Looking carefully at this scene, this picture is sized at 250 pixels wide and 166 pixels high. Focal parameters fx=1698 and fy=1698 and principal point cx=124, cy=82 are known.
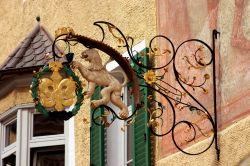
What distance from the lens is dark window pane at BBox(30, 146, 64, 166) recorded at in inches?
797

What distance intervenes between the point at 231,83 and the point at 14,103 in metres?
5.12

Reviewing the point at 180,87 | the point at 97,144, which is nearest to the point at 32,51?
the point at 97,144

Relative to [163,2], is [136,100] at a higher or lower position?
lower

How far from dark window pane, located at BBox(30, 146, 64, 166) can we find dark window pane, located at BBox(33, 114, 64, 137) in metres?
0.20

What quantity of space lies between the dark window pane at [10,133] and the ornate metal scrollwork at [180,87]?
3.72 m

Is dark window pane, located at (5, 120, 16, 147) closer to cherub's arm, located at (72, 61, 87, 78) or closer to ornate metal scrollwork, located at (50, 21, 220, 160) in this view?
ornate metal scrollwork, located at (50, 21, 220, 160)

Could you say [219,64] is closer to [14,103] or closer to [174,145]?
[174,145]

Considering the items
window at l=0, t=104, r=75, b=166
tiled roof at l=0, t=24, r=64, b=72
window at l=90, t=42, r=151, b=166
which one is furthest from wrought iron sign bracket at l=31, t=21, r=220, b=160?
tiled roof at l=0, t=24, r=64, b=72

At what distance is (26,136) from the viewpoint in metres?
20.3

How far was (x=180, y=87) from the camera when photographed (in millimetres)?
16953

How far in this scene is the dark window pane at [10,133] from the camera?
20.8 m

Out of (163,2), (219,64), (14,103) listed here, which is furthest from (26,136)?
(219,64)

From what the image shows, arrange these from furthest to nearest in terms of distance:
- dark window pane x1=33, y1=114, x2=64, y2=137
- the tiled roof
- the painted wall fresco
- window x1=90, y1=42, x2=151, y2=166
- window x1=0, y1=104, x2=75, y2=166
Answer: the tiled roof
dark window pane x1=33, y1=114, x2=64, y2=137
window x1=0, y1=104, x2=75, y2=166
window x1=90, y1=42, x2=151, y2=166
the painted wall fresco

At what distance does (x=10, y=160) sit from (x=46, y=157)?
59cm
